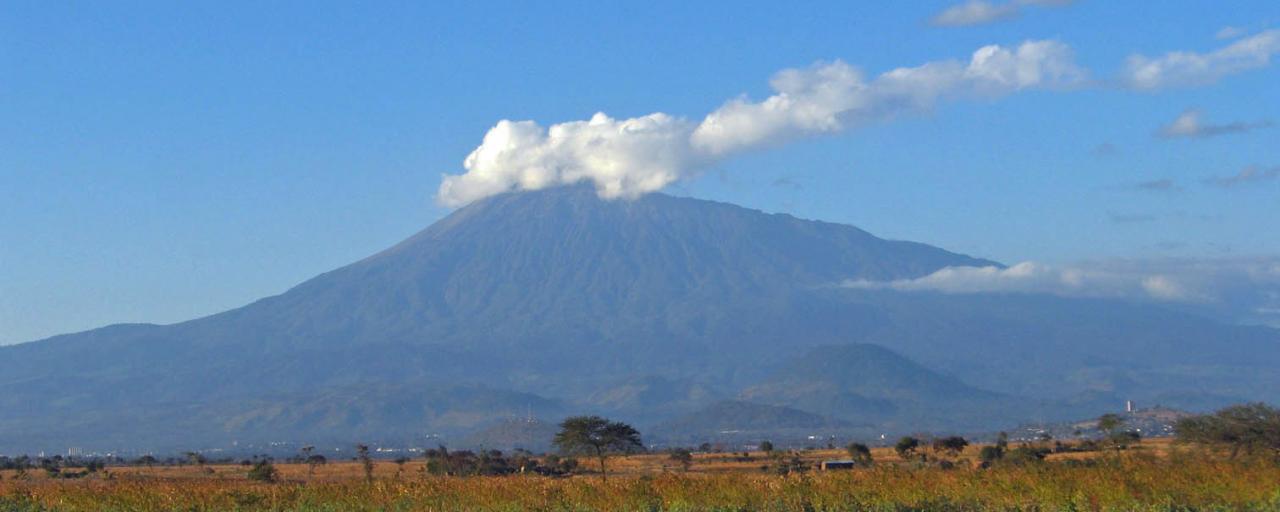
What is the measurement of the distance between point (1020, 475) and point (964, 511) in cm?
441

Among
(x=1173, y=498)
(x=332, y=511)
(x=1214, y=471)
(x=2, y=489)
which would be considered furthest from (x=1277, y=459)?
(x=2, y=489)

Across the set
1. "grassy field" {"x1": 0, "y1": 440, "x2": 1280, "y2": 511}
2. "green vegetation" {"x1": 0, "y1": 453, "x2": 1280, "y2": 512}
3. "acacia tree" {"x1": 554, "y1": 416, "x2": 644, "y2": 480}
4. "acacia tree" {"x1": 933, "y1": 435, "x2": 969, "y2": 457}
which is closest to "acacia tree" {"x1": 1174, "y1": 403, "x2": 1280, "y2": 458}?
"grassy field" {"x1": 0, "y1": 440, "x2": 1280, "y2": 511}

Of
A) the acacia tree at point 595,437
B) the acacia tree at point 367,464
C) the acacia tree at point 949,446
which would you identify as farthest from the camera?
the acacia tree at point 949,446

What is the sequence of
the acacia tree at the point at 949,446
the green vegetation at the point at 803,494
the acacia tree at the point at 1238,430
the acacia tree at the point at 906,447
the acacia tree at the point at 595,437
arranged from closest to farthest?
the green vegetation at the point at 803,494
the acacia tree at the point at 1238,430
the acacia tree at the point at 595,437
the acacia tree at the point at 906,447
the acacia tree at the point at 949,446

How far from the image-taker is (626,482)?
38.2 meters

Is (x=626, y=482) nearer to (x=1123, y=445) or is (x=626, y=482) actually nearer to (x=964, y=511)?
(x=964, y=511)

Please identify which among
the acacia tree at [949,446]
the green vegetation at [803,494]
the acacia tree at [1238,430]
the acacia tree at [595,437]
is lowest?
the green vegetation at [803,494]

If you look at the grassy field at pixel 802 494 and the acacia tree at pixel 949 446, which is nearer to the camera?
the grassy field at pixel 802 494

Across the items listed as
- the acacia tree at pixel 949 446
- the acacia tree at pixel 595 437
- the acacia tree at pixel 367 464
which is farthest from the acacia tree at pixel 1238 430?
the acacia tree at pixel 949 446

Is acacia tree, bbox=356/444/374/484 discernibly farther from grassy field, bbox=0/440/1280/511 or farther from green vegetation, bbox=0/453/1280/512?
green vegetation, bbox=0/453/1280/512

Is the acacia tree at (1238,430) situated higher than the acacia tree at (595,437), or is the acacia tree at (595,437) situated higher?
the acacia tree at (595,437)

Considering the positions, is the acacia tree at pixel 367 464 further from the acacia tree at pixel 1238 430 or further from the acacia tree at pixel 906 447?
the acacia tree at pixel 906 447

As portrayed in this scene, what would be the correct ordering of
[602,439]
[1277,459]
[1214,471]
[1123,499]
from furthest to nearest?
[602,439] < [1277,459] < [1214,471] < [1123,499]

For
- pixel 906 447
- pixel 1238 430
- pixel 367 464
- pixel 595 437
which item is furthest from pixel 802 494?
pixel 906 447
